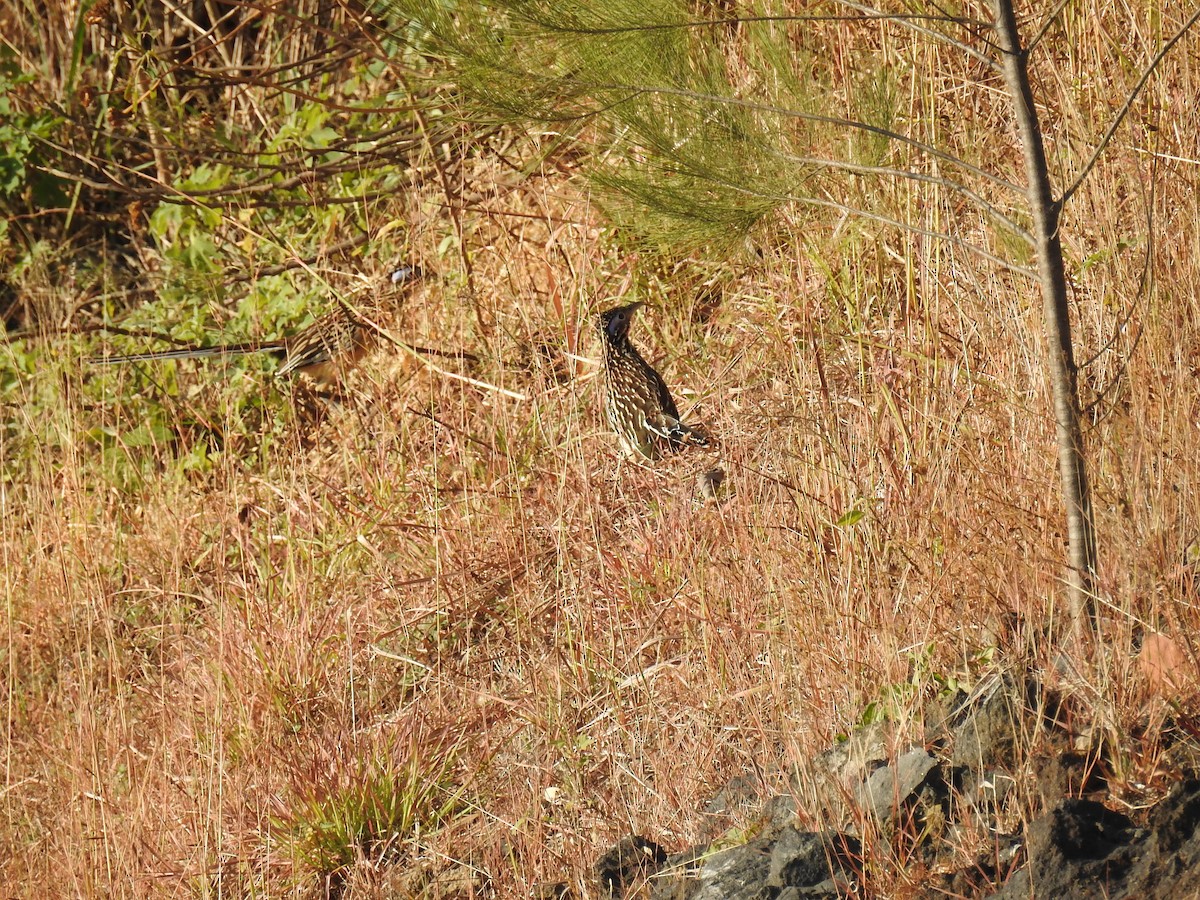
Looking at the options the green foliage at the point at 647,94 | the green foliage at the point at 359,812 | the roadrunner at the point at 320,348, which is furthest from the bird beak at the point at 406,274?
the green foliage at the point at 359,812

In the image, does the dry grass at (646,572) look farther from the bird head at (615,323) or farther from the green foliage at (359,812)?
the bird head at (615,323)

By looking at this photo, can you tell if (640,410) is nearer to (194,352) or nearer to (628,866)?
(628,866)

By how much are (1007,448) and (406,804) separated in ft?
6.49

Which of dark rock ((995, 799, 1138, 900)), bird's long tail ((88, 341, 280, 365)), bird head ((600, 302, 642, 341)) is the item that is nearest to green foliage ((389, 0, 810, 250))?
bird head ((600, 302, 642, 341))

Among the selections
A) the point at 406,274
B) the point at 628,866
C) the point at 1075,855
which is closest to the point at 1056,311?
the point at 1075,855

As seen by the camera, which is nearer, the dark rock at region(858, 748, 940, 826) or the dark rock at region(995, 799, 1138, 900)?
the dark rock at region(995, 799, 1138, 900)

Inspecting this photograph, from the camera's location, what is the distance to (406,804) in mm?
4082

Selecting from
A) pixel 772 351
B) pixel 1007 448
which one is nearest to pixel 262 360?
pixel 772 351

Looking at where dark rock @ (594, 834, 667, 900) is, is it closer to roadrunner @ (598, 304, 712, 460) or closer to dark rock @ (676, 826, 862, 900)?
dark rock @ (676, 826, 862, 900)

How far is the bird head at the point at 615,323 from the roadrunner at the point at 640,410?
18mm

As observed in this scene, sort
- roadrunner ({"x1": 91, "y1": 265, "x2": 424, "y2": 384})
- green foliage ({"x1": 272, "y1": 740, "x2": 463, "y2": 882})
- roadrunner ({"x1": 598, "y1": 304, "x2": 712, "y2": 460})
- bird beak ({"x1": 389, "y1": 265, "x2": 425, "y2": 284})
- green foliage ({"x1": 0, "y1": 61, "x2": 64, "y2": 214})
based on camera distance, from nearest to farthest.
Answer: green foliage ({"x1": 272, "y1": 740, "x2": 463, "y2": 882}), roadrunner ({"x1": 598, "y1": 304, "x2": 712, "y2": 460}), roadrunner ({"x1": 91, "y1": 265, "x2": 424, "y2": 384}), bird beak ({"x1": 389, "y1": 265, "x2": 425, "y2": 284}), green foliage ({"x1": 0, "y1": 61, "x2": 64, "y2": 214})

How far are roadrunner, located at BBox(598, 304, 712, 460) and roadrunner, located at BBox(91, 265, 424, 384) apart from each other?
180cm

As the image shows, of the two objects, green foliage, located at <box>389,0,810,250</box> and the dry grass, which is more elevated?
green foliage, located at <box>389,0,810,250</box>

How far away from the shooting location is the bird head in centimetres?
575
